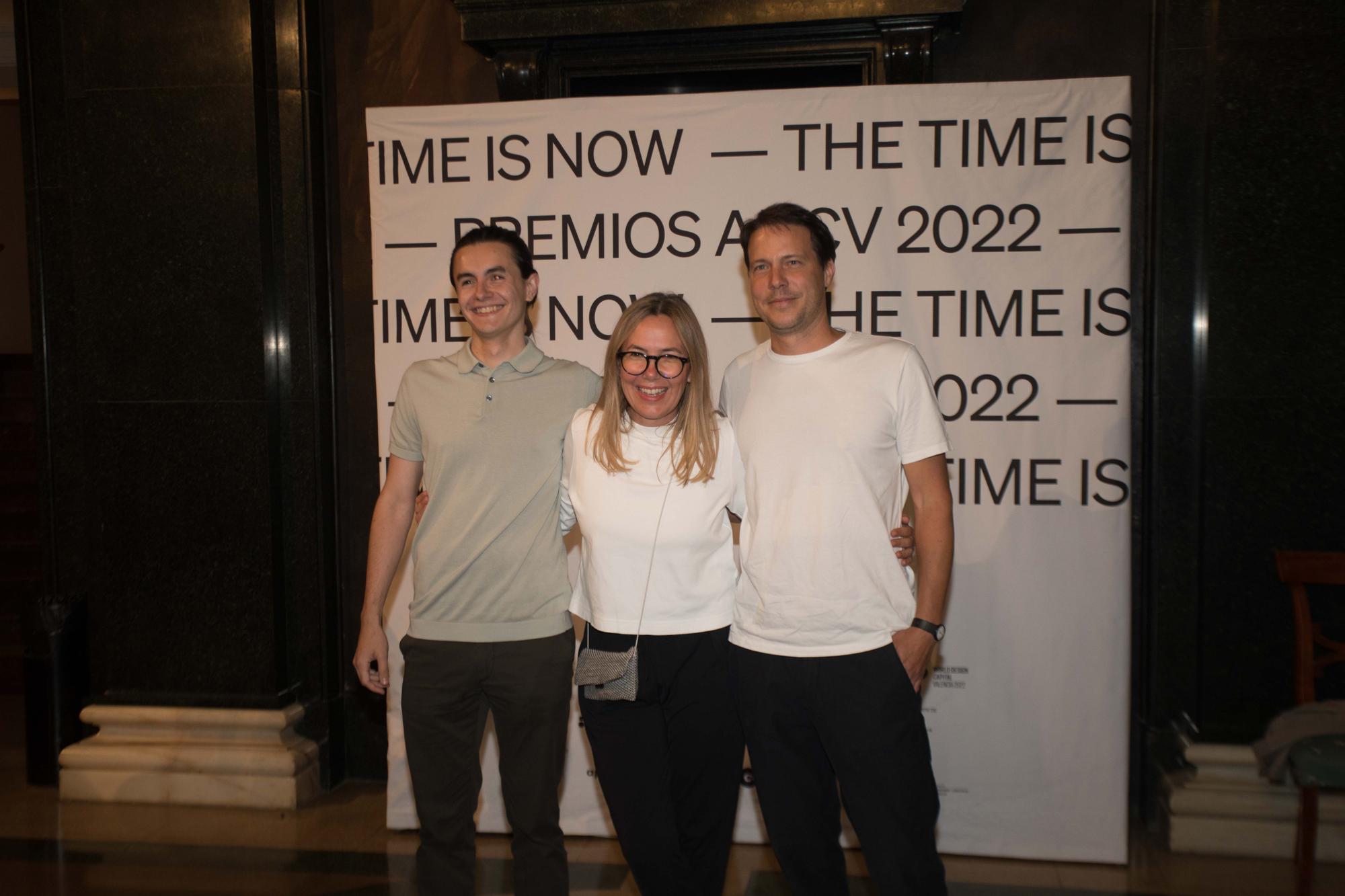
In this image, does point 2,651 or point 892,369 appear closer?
point 892,369

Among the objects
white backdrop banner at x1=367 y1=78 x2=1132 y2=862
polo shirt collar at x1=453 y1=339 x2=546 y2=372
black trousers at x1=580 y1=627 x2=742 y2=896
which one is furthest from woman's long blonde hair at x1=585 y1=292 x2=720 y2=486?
white backdrop banner at x1=367 y1=78 x2=1132 y2=862

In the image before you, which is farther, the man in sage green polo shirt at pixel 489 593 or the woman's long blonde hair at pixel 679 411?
the man in sage green polo shirt at pixel 489 593

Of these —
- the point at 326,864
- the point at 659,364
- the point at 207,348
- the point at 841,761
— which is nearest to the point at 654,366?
the point at 659,364

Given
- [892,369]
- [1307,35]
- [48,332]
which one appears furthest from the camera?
[48,332]

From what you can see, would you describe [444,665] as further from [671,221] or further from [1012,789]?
[1012,789]

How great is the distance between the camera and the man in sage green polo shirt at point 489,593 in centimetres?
233

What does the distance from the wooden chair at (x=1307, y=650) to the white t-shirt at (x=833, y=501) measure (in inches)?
54.3

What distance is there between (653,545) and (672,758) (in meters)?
0.47

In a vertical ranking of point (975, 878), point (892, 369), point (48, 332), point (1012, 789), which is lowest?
point (975, 878)

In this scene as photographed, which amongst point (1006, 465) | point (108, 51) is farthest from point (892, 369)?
point (108, 51)

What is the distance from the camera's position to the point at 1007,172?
318 centimetres

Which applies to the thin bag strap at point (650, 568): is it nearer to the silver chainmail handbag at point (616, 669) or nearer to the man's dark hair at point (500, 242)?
the silver chainmail handbag at point (616, 669)

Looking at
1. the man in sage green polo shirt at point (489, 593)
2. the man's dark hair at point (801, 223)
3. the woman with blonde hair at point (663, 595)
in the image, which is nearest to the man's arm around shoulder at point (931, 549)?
the woman with blonde hair at point (663, 595)

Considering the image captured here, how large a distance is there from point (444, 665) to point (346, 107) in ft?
7.96
